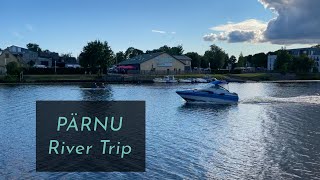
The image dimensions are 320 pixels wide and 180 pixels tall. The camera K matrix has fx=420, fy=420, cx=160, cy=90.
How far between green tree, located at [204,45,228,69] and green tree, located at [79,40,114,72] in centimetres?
5955

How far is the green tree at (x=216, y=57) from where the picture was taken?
183m

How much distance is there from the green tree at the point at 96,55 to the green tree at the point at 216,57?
195 feet

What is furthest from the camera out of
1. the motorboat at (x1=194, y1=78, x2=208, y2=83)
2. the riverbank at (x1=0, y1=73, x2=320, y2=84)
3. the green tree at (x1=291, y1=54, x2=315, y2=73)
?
the green tree at (x1=291, y1=54, x2=315, y2=73)

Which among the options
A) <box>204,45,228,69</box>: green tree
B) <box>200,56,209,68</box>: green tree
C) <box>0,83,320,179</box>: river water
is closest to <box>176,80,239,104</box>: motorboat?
<box>0,83,320,179</box>: river water

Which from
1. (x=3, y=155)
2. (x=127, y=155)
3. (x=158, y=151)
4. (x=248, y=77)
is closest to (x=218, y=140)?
(x=158, y=151)

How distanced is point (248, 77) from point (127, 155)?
13012cm

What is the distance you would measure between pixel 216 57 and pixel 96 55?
214ft

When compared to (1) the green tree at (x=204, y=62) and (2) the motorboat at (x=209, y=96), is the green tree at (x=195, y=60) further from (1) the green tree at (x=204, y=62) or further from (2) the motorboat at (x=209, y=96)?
(2) the motorboat at (x=209, y=96)

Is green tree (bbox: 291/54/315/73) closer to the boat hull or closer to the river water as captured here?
the boat hull

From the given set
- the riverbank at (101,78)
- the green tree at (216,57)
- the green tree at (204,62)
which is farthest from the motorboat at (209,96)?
the green tree at (204,62)

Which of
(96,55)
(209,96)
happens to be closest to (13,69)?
(96,55)

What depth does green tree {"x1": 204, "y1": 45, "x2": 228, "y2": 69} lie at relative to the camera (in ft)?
600

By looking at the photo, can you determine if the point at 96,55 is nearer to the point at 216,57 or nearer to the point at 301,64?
the point at 216,57

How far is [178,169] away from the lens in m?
23.5
